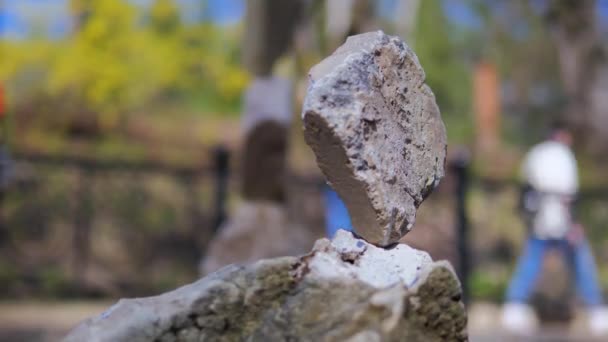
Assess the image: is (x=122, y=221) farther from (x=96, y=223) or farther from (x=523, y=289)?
(x=523, y=289)

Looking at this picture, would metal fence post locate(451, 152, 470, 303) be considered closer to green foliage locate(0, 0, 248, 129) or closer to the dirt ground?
the dirt ground

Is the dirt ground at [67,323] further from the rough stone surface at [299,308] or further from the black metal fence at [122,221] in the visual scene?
the rough stone surface at [299,308]

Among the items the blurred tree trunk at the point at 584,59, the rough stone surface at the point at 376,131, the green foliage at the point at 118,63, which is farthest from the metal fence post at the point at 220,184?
the rough stone surface at the point at 376,131

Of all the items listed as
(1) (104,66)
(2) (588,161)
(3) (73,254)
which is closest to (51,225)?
(3) (73,254)

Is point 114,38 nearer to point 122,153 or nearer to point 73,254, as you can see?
point 122,153

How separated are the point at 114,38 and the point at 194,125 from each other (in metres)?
2.63

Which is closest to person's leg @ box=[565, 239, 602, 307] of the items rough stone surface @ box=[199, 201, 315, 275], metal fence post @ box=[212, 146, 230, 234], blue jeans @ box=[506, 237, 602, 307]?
blue jeans @ box=[506, 237, 602, 307]

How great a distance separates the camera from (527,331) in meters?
5.98

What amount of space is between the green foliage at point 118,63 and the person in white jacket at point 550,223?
5365 mm

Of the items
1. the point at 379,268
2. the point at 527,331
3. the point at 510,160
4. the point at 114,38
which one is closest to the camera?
the point at 379,268

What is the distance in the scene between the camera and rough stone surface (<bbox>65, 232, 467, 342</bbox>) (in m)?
1.41

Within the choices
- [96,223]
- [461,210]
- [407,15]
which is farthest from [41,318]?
[407,15]

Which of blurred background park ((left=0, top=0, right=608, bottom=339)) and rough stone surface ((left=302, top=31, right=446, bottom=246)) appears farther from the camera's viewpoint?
blurred background park ((left=0, top=0, right=608, bottom=339))

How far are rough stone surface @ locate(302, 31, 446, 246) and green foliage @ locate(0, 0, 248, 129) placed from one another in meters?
8.74
